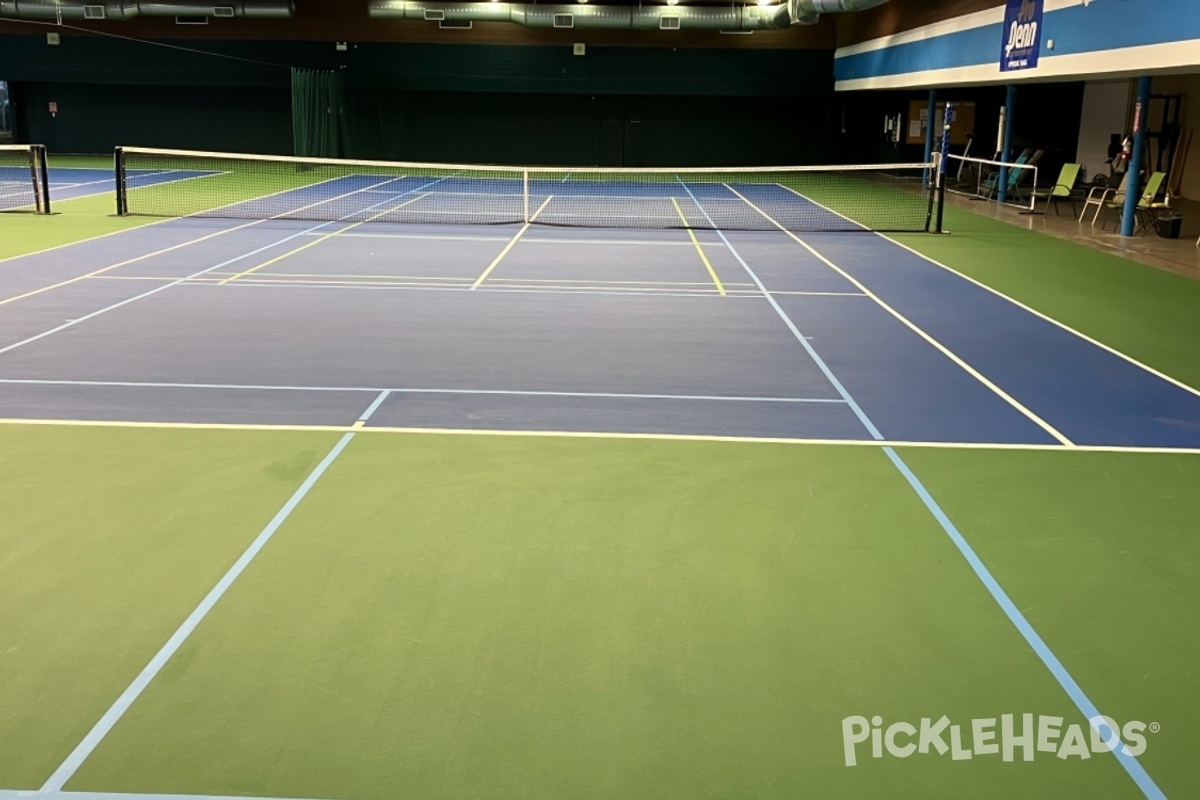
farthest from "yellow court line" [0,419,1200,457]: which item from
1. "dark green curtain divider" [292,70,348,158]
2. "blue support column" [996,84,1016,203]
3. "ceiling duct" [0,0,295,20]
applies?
"ceiling duct" [0,0,295,20]

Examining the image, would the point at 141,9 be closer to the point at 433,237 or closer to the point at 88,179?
the point at 88,179

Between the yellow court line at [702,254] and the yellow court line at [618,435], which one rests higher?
the yellow court line at [702,254]

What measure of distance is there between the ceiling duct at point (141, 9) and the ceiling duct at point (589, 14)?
318cm

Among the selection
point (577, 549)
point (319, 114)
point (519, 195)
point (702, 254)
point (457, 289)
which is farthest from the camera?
point (319, 114)

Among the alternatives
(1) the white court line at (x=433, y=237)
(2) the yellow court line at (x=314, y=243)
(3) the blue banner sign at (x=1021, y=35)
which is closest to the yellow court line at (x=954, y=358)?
(1) the white court line at (x=433, y=237)

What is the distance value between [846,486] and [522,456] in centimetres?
195

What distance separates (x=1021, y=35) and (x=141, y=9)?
25.5 m

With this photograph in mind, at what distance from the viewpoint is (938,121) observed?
31562 mm

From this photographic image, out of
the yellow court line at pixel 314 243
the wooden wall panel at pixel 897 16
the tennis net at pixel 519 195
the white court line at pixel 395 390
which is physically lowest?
the white court line at pixel 395 390

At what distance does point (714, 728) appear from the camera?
387 cm

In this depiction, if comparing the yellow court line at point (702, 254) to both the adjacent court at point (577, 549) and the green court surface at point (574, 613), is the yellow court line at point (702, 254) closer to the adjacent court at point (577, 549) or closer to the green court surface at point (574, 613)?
the adjacent court at point (577, 549)

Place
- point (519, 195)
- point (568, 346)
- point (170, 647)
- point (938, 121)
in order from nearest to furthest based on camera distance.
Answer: point (170, 647) → point (568, 346) → point (519, 195) → point (938, 121)

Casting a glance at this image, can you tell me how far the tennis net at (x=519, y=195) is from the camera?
64.4ft

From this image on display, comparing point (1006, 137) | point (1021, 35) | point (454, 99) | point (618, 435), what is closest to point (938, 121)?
point (1006, 137)
